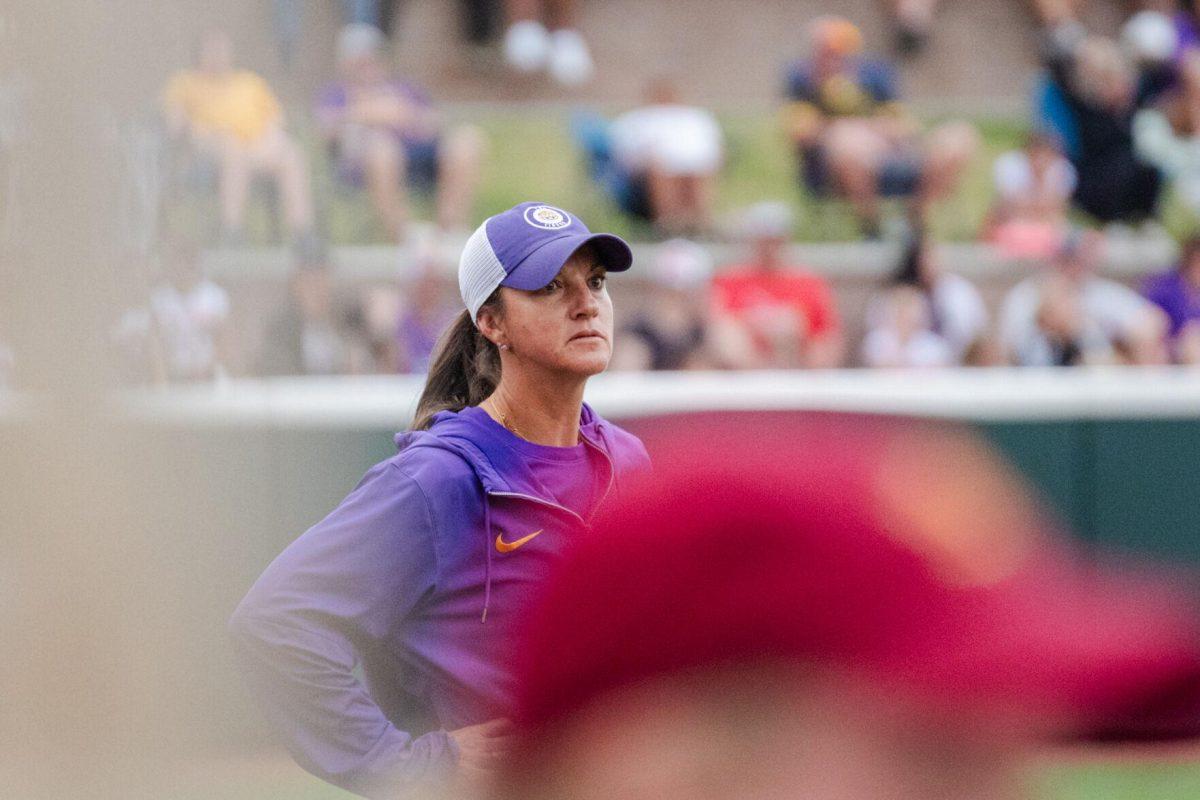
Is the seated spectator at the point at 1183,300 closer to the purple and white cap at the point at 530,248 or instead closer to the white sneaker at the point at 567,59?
the white sneaker at the point at 567,59

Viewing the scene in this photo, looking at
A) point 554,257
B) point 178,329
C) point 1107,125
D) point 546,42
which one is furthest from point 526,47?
point 178,329

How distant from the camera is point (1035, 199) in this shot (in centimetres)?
975

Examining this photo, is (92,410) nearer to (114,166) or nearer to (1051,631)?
(114,166)

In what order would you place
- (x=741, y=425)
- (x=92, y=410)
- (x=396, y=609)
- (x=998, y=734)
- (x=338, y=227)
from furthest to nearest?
(x=338, y=227)
(x=396, y=609)
(x=741, y=425)
(x=998, y=734)
(x=92, y=410)

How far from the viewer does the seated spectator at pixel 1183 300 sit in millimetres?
8383

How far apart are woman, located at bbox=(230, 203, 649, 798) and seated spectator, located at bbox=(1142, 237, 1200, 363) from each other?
6790 millimetres

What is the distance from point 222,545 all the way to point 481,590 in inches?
49.6

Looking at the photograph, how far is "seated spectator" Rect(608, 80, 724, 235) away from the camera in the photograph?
31.6ft

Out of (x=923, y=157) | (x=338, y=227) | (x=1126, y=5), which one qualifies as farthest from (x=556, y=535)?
(x=1126, y=5)

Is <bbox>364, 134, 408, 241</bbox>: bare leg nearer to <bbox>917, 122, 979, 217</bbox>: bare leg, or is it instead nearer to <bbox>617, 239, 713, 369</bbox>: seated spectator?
<bbox>617, 239, 713, 369</bbox>: seated spectator

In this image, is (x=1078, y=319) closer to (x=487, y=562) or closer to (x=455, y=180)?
(x=455, y=180)

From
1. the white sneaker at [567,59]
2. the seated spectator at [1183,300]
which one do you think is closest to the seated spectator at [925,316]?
the seated spectator at [1183,300]

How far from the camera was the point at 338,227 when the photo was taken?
932 centimetres

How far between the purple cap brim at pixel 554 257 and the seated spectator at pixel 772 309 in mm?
5740
